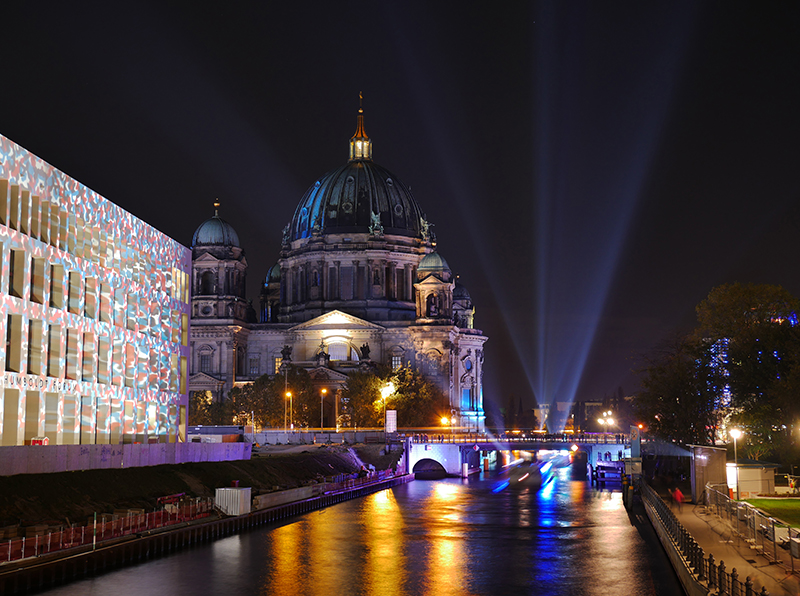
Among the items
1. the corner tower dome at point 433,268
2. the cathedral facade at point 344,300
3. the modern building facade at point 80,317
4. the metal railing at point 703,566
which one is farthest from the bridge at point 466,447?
the metal railing at point 703,566

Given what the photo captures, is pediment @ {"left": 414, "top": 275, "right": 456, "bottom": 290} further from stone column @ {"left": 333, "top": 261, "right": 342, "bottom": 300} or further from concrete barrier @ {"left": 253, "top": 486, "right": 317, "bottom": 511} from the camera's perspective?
concrete barrier @ {"left": 253, "top": 486, "right": 317, "bottom": 511}

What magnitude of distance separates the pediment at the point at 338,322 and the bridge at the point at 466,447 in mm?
28526

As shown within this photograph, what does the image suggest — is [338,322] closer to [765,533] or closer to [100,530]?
[100,530]

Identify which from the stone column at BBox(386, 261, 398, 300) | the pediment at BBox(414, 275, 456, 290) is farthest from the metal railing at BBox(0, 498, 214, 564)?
the stone column at BBox(386, 261, 398, 300)

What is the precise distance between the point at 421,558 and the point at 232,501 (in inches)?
510

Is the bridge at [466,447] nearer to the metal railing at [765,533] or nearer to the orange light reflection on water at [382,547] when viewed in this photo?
the orange light reflection on water at [382,547]

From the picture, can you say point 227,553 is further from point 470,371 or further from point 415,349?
point 470,371

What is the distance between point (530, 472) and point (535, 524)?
233 ft

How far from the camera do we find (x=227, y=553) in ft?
161

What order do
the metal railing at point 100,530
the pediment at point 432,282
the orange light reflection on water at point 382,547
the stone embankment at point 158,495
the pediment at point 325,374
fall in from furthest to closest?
1. the pediment at point 432,282
2. the pediment at point 325,374
3. the orange light reflection on water at point 382,547
4. the stone embankment at point 158,495
5. the metal railing at point 100,530

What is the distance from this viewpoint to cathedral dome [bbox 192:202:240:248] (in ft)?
479

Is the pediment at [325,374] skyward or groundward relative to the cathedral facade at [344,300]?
groundward

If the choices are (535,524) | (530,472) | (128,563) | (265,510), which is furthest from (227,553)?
(530,472)

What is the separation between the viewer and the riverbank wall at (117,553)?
3609 centimetres
